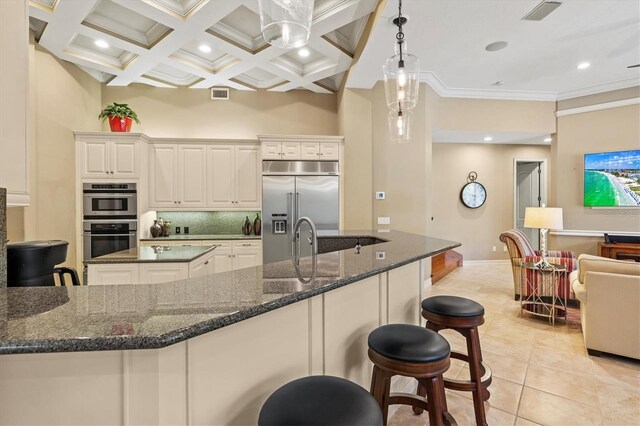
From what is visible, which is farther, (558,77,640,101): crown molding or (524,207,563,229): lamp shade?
(558,77,640,101): crown molding

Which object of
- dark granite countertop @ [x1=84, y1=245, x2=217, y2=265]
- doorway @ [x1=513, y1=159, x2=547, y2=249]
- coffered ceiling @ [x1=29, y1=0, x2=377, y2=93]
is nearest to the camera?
dark granite countertop @ [x1=84, y1=245, x2=217, y2=265]

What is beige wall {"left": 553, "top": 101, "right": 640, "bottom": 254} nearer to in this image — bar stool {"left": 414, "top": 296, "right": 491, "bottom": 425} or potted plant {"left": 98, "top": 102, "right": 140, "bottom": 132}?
bar stool {"left": 414, "top": 296, "right": 491, "bottom": 425}

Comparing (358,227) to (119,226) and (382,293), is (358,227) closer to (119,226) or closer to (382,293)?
(382,293)

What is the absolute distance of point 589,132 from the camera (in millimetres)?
5348

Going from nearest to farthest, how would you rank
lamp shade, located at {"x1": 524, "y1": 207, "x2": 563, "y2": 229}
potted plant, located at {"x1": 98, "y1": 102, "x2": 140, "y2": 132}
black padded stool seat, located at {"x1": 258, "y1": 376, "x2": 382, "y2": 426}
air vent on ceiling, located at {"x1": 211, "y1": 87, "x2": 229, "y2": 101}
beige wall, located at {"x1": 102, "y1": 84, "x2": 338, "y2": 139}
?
1. black padded stool seat, located at {"x1": 258, "y1": 376, "x2": 382, "y2": 426}
2. lamp shade, located at {"x1": 524, "y1": 207, "x2": 563, "y2": 229}
3. potted plant, located at {"x1": 98, "y1": 102, "x2": 140, "y2": 132}
4. beige wall, located at {"x1": 102, "y1": 84, "x2": 338, "y2": 139}
5. air vent on ceiling, located at {"x1": 211, "y1": 87, "x2": 229, "y2": 101}

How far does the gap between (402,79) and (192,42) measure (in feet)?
10.1

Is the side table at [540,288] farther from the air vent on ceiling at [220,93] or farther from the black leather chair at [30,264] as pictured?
the air vent on ceiling at [220,93]

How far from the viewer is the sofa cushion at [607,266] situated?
8.47ft

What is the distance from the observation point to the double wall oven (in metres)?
→ 4.28

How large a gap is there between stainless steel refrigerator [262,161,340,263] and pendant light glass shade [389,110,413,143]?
2.03m

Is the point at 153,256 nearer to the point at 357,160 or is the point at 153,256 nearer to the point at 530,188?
the point at 357,160

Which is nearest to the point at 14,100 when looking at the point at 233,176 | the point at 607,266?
the point at 233,176

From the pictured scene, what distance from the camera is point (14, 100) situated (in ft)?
4.09

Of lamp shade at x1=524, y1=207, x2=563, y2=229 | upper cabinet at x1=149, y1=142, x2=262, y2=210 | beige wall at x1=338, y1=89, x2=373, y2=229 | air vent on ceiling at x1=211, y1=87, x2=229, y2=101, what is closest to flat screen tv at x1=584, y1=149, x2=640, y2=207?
lamp shade at x1=524, y1=207, x2=563, y2=229
